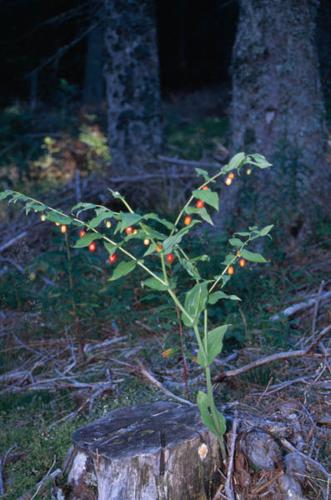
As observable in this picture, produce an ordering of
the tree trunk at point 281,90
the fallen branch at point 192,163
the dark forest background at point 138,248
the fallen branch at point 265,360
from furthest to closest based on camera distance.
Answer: the fallen branch at point 192,163
the tree trunk at point 281,90
the dark forest background at point 138,248
the fallen branch at point 265,360

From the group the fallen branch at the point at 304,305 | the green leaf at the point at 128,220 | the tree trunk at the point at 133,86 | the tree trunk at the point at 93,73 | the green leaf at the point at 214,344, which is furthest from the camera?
the tree trunk at the point at 93,73

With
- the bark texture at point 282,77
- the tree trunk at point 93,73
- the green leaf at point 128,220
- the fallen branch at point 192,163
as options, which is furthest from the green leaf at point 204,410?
the tree trunk at point 93,73

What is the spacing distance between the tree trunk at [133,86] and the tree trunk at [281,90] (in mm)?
2065

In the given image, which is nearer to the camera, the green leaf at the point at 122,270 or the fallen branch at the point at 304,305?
the green leaf at the point at 122,270

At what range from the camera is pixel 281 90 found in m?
5.85

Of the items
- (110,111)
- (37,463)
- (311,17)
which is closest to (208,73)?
(110,111)

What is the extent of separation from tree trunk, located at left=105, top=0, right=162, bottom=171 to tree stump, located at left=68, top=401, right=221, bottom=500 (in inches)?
194

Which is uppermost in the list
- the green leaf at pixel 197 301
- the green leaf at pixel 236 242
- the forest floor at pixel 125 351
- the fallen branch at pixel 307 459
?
the green leaf at pixel 236 242

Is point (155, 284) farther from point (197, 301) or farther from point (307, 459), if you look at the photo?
point (307, 459)

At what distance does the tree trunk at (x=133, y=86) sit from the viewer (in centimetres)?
776

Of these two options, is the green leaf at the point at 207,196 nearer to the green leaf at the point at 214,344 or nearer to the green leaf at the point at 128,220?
the green leaf at the point at 128,220

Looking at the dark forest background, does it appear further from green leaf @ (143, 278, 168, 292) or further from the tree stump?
green leaf @ (143, 278, 168, 292)

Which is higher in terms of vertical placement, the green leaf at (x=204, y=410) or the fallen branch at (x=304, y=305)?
the green leaf at (x=204, y=410)

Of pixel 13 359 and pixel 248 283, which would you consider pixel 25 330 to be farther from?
pixel 248 283
